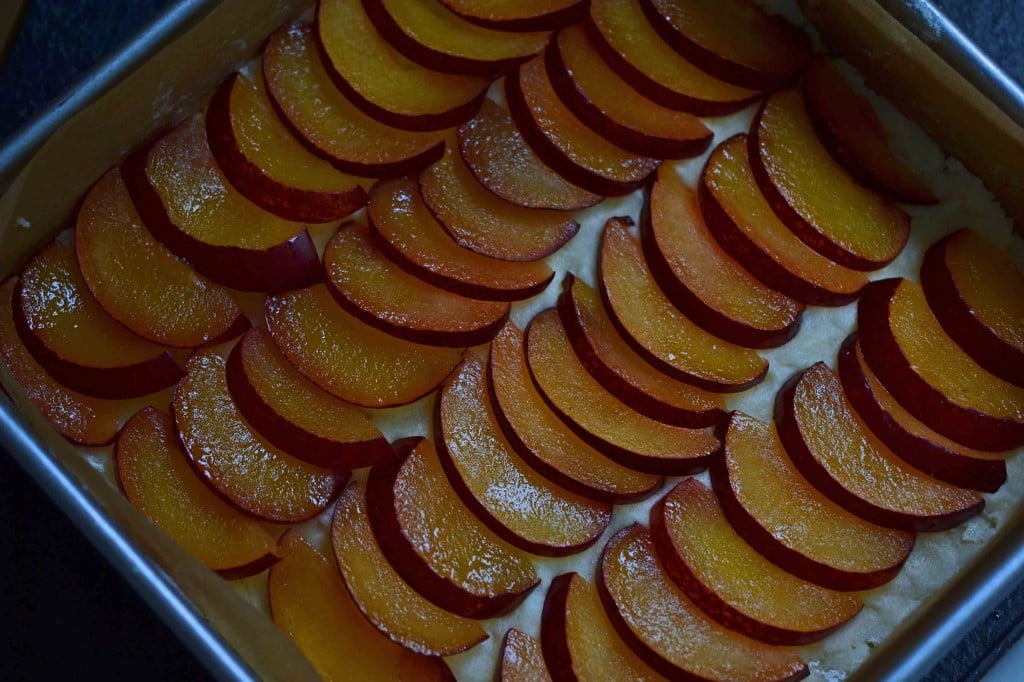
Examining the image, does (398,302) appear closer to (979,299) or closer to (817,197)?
(817,197)

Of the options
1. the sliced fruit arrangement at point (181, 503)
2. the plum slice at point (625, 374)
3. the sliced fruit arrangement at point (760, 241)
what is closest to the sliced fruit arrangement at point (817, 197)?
the sliced fruit arrangement at point (760, 241)

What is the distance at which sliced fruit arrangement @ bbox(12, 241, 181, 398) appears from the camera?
5.68 ft

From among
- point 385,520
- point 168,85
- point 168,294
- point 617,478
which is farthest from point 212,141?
point 617,478

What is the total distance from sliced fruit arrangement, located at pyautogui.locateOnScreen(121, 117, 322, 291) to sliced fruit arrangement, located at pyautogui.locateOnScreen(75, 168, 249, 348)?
0.08 feet

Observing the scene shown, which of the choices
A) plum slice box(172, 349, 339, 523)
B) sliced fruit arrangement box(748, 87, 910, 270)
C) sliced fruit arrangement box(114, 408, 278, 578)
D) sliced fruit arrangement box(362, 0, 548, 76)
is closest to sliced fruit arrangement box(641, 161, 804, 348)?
sliced fruit arrangement box(748, 87, 910, 270)

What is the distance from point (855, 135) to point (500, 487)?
0.87 metres

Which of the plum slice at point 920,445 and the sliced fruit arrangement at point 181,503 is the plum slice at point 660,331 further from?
the sliced fruit arrangement at point 181,503

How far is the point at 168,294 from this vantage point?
1782 mm

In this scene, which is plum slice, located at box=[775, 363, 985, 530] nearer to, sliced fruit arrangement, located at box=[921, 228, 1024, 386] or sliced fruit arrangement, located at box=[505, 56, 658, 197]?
sliced fruit arrangement, located at box=[921, 228, 1024, 386]

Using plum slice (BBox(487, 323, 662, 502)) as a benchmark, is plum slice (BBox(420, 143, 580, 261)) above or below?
above

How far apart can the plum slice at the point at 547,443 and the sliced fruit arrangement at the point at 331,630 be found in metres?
0.34

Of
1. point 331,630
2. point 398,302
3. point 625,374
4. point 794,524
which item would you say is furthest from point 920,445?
point 331,630

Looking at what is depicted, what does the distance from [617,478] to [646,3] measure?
84cm

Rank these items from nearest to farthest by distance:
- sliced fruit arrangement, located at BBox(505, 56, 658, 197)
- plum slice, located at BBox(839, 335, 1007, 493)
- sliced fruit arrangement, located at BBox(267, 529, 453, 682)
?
sliced fruit arrangement, located at BBox(267, 529, 453, 682) < plum slice, located at BBox(839, 335, 1007, 493) < sliced fruit arrangement, located at BBox(505, 56, 658, 197)
